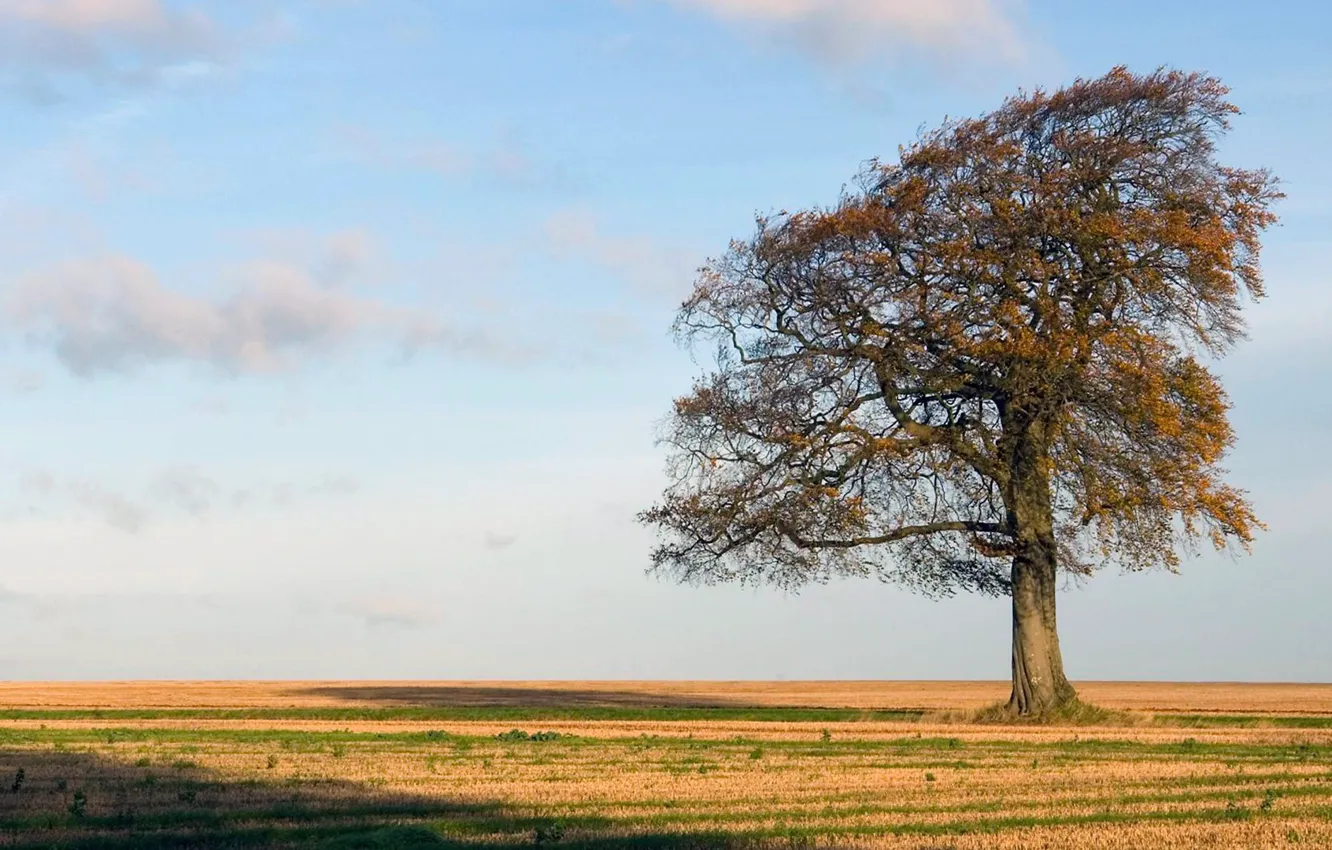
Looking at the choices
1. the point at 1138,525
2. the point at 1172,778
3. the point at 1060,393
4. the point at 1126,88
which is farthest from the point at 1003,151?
the point at 1172,778

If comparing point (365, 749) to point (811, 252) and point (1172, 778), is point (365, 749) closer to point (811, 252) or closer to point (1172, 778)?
point (1172, 778)

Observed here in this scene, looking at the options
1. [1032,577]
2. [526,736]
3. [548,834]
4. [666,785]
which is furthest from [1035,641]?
[548,834]

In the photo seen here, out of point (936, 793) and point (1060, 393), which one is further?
point (1060, 393)

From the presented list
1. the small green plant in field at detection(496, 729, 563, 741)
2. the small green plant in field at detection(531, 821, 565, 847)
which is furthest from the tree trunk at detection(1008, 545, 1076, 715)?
the small green plant in field at detection(531, 821, 565, 847)

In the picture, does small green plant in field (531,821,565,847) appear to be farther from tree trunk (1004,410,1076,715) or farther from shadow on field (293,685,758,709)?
shadow on field (293,685,758,709)

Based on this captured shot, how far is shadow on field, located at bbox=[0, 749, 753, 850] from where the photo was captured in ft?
53.0

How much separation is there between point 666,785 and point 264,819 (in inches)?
234

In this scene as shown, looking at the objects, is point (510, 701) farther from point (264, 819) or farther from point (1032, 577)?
point (264, 819)

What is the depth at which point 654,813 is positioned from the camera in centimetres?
1848

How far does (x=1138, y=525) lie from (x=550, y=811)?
23.9 m

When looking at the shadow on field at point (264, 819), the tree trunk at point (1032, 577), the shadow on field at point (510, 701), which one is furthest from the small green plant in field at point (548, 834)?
the shadow on field at point (510, 701)

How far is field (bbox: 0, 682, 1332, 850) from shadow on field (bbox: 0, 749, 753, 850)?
0.18 ft

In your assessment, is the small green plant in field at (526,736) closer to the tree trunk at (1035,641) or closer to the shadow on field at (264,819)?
the shadow on field at (264,819)

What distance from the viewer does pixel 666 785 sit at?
2167cm
